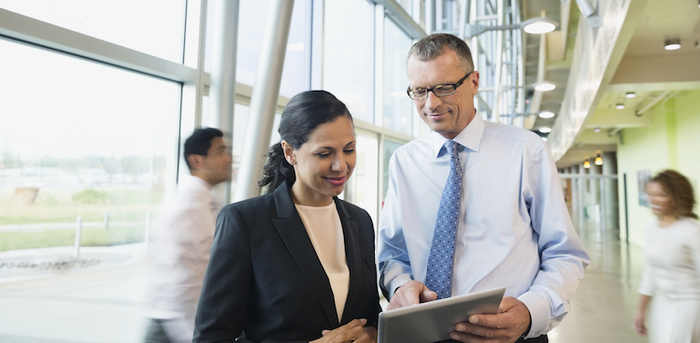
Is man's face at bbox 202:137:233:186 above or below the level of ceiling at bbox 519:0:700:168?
below

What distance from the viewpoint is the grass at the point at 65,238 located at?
2.39m

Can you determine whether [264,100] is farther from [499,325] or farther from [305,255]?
[499,325]

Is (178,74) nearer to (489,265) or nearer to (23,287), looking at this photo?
(23,287)

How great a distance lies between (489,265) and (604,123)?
12.2 meters

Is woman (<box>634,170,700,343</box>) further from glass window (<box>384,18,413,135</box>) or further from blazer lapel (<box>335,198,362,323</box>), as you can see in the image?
glass window (<box>384,18,413,135</box>)

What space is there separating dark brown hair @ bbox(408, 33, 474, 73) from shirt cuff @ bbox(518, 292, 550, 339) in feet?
2.53

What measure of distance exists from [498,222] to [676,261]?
2.35 metres

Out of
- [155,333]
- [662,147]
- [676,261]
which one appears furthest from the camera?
[662,147]

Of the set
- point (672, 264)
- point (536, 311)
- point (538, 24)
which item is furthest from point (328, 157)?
point (538, 24)

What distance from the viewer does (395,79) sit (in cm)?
800

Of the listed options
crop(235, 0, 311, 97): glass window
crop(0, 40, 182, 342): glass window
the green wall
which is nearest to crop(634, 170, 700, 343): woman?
crop(235, 0, 311, 97): glass window

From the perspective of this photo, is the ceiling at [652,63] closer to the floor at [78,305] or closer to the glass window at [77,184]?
the glass window at [77,184]

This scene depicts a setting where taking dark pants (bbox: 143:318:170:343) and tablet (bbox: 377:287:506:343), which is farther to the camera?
dark pants (bbox: 143:318:170:343)

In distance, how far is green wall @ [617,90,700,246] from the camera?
920 centimetres
